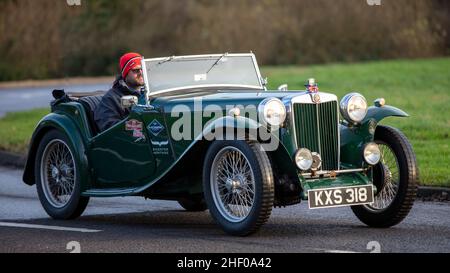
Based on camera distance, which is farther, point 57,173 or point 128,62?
point 57,173

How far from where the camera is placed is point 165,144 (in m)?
9.70

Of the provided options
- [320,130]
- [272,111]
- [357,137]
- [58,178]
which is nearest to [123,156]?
[58,178]

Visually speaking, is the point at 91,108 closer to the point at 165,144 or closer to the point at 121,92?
the point at 121,92

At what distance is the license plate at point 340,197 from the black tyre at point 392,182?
0.39m

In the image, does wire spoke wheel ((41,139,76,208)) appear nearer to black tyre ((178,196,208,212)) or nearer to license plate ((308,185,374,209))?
black tyre ((178,196,208,212))

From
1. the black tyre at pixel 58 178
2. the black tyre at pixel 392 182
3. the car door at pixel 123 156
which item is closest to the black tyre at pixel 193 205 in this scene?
the car door at pixel 123 156

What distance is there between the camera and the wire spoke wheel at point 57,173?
1079 cm

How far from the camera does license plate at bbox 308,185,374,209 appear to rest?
341 inches

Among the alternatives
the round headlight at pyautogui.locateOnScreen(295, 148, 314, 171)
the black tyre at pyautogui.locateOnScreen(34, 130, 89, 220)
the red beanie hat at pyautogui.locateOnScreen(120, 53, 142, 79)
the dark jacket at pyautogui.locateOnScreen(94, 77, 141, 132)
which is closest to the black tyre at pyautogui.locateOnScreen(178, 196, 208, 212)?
the black tyre at pyautogui.locateOnScreen(34, 130, 89, 220)

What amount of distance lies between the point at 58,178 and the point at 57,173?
5 cm

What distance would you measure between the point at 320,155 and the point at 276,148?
0.51m

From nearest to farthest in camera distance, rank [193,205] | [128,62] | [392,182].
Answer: [392,182], [128,62], [193,205]

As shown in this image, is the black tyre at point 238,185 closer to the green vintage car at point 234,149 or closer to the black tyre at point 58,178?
the green vintage car at point 234,149

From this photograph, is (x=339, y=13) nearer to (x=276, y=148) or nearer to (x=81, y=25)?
(x=81, y=25)
